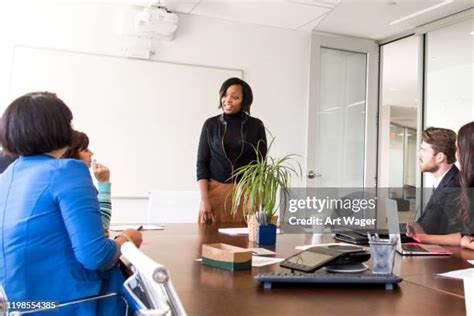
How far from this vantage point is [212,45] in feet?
15.2

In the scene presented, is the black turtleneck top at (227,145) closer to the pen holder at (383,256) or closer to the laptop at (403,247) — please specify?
the laptop at (403,247)

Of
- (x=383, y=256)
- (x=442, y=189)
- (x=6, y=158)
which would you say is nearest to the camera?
(x=383, y=256)

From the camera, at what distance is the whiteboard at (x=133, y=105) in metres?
4.09

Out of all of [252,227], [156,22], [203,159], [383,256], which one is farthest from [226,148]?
[156,22]

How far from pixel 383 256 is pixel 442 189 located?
1.52m

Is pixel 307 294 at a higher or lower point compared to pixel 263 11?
lower

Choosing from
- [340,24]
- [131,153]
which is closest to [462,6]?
[340,24]

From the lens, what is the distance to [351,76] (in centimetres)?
529

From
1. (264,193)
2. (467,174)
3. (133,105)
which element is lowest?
(264,193)

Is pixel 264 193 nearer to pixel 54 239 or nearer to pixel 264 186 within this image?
pixel 264 186

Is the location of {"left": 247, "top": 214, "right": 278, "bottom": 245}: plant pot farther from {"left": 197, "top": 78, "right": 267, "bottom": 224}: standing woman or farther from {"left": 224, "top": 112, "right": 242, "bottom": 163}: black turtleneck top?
{"left": 224, "top": 112, "right": 242, "bottom": 163}: black turtleneck top

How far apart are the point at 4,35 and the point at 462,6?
4.31m

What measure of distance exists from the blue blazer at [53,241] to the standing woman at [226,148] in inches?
61.9

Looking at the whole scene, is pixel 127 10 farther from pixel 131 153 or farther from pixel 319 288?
pixel 319 288
